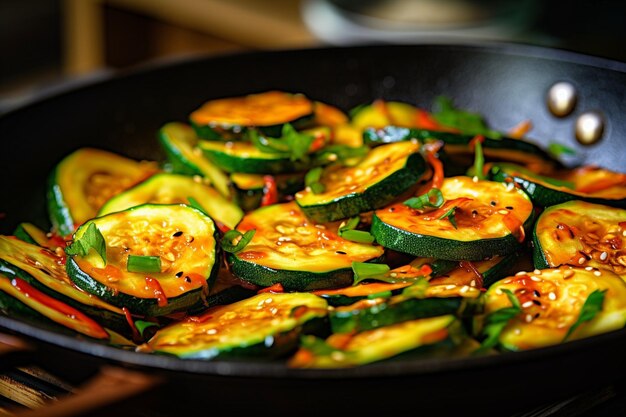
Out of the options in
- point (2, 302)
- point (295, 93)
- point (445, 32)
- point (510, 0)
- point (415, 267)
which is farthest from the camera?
point (510, 0)

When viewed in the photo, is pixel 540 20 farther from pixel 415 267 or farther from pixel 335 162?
pixel 415 267

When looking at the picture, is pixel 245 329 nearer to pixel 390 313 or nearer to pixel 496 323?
pixel 390 313

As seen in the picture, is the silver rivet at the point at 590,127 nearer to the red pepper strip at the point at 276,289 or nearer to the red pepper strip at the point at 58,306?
the red pepper strip at the point at 276,289

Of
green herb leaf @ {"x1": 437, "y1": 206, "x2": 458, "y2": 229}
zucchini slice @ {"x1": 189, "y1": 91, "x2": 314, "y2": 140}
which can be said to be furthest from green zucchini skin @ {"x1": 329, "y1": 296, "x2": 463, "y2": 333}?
zucchini slice @ {"x1": 189, "y1": 91, "x2": 314, "y2": 140}

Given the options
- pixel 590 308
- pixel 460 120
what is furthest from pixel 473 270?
pixel 460 120

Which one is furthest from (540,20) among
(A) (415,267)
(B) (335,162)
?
(A) (415,267)

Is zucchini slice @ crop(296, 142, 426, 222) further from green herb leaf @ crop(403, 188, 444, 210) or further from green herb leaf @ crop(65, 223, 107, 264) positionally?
green herb leaf @ crop(65, 223, 107, 264)

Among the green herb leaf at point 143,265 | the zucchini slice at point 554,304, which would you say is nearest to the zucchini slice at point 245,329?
the green herb leaf at point 143,265
